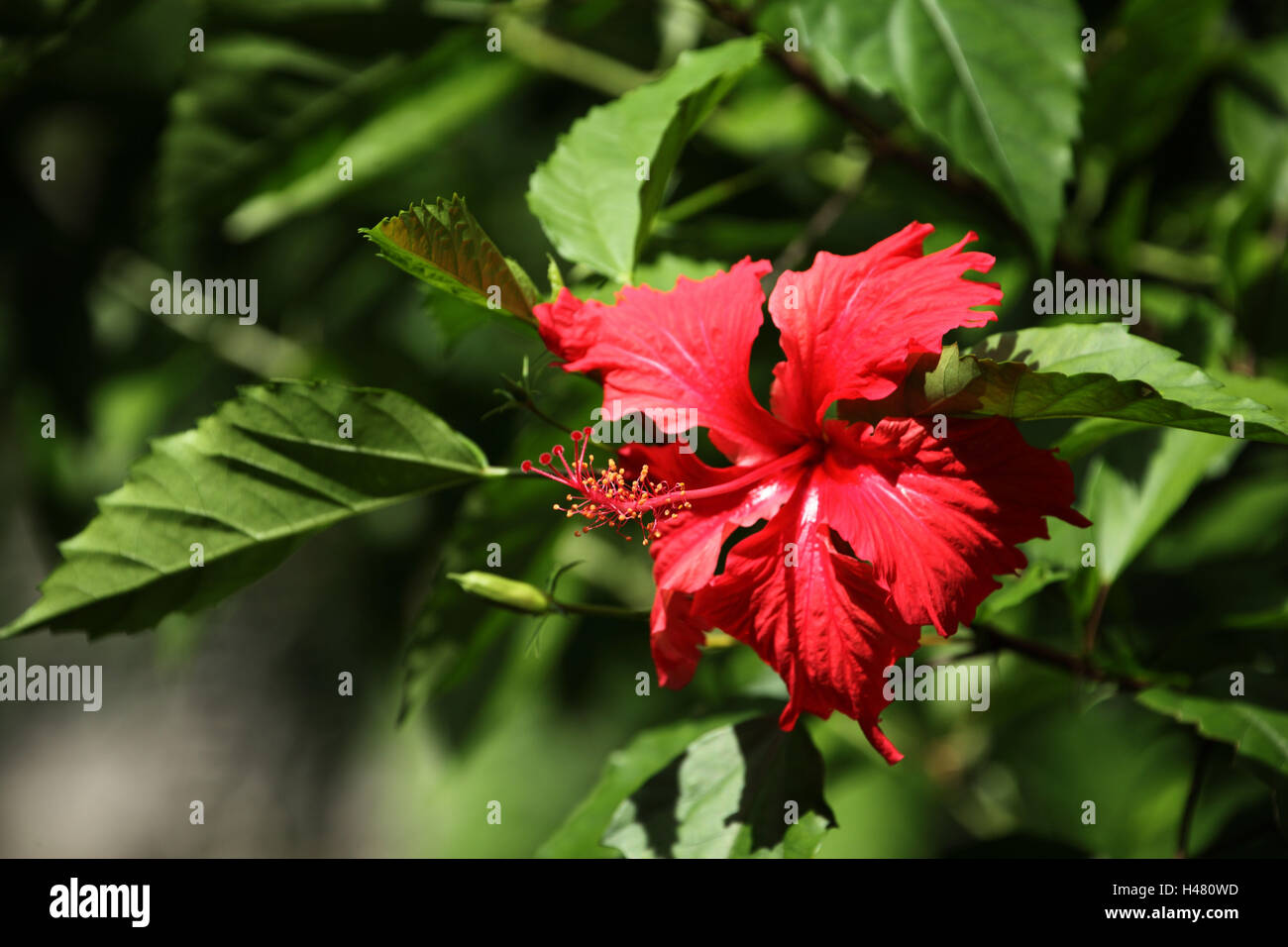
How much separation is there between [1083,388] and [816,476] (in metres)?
0.17

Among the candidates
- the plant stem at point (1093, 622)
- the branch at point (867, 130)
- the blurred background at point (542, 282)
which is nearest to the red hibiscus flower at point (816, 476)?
the blurred background at point (542, 282)

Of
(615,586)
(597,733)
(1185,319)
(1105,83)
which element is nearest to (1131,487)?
(1185,319)

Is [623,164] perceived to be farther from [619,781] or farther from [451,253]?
[619,781]

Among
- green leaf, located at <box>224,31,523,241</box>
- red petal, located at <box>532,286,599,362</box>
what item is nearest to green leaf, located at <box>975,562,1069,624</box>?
red petal, located at <box>532,286,599,362</box>

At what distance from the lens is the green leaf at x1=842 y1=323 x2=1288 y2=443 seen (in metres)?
0.54

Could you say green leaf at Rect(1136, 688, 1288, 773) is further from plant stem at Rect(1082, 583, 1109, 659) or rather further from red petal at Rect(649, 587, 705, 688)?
red petal at Rect(649, 587, 705, 688)

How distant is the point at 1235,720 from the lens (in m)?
0.77

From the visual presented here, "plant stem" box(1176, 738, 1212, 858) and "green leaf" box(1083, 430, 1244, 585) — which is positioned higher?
"green leaf" box(1083, 430, 1244, 585)

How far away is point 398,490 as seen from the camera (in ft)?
2.51

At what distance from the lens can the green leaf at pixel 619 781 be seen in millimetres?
868

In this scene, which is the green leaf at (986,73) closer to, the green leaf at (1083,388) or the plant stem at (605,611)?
the green leaf at (1083,388)

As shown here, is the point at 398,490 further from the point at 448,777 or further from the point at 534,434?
the point at 448,777

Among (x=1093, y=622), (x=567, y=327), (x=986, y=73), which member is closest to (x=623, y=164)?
→ (x=567, y=327)

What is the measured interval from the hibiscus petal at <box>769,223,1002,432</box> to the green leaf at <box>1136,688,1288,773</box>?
40 centimetres
